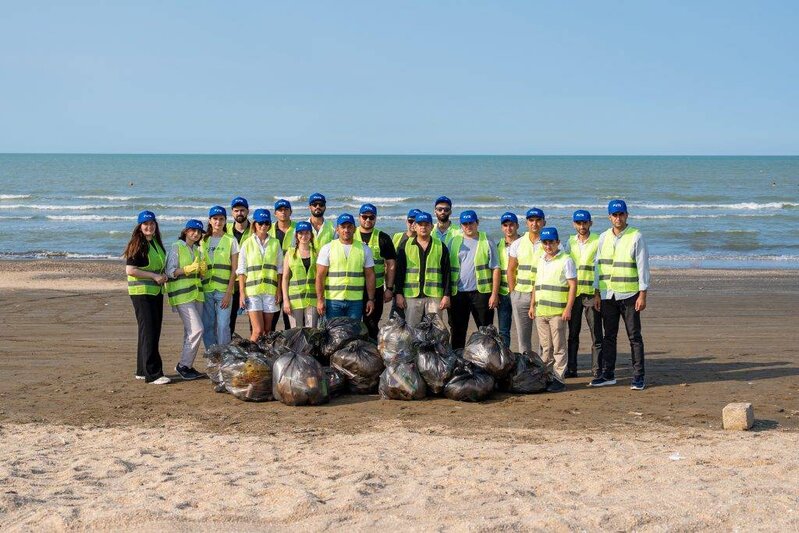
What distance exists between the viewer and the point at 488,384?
8.66 metres

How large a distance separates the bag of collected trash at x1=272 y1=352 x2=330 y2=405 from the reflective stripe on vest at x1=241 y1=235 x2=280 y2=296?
1.13m

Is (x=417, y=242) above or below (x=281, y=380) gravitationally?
above

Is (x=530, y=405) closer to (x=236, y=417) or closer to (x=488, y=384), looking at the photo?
(x=488, y=384)

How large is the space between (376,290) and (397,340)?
93 cm

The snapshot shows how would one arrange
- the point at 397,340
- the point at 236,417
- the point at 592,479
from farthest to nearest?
the point at 397,340 → the point at 236,417 → the point at 592,479

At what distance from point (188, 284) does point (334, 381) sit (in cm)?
186

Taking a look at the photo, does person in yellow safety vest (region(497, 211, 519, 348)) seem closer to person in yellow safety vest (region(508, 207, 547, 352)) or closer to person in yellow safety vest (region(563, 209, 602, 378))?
person in yellow safety vest (region(508, 207, 547, 352))

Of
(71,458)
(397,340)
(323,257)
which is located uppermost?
(323,257)

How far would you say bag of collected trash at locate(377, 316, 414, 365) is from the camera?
9016mm

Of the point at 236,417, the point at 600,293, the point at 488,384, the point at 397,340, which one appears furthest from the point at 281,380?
the point at 600,293

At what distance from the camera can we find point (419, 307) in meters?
9.67

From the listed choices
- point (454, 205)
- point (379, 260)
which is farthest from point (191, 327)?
point (454, 205)

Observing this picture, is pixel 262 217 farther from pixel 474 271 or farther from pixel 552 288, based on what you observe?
pixel 552 288

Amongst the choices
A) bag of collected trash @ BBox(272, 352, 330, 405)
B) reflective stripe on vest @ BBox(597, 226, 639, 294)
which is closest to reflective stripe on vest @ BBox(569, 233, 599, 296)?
reflective stripe on vest @ BBox(597, 226, 639, 294)
